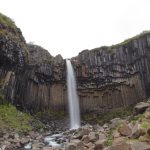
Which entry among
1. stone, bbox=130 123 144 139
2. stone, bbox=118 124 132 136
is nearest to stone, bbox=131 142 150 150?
stone, bbox=130 123 144 139

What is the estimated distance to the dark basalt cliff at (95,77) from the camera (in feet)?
156

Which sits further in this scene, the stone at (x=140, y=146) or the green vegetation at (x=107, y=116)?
the green vegetation at (x=107, y=116)

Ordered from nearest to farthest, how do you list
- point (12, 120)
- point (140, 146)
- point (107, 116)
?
point (140, 146), point (12, 120), point (107, 116)

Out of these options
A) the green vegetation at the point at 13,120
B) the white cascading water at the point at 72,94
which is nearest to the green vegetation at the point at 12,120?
the green vegetation at the point at 13,120

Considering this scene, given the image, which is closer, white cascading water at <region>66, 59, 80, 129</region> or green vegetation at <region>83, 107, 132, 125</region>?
green vegetation at <region>83, 107, 132, 125</region>

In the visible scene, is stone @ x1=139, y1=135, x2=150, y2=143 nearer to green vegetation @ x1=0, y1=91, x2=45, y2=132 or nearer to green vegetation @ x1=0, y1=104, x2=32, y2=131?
green vegetation @ x1=0, y1=91, x2=45, y2=132

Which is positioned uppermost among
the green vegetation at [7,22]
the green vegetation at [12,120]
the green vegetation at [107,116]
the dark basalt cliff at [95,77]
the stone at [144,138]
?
the green vegetation at [7,22]

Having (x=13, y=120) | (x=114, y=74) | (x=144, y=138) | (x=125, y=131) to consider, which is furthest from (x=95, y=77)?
(x=144, y=138)

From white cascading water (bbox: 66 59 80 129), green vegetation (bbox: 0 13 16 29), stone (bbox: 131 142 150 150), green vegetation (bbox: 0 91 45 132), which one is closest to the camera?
stone (bbox: 131 142 150 150)

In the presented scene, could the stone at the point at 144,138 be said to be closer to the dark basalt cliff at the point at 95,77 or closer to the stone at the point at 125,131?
the stone at the point at 125,131

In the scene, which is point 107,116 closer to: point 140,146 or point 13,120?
point 13,120

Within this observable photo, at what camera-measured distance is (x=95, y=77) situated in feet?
165

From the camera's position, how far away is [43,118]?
46281 mm

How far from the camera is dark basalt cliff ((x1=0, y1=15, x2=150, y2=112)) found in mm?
47594
